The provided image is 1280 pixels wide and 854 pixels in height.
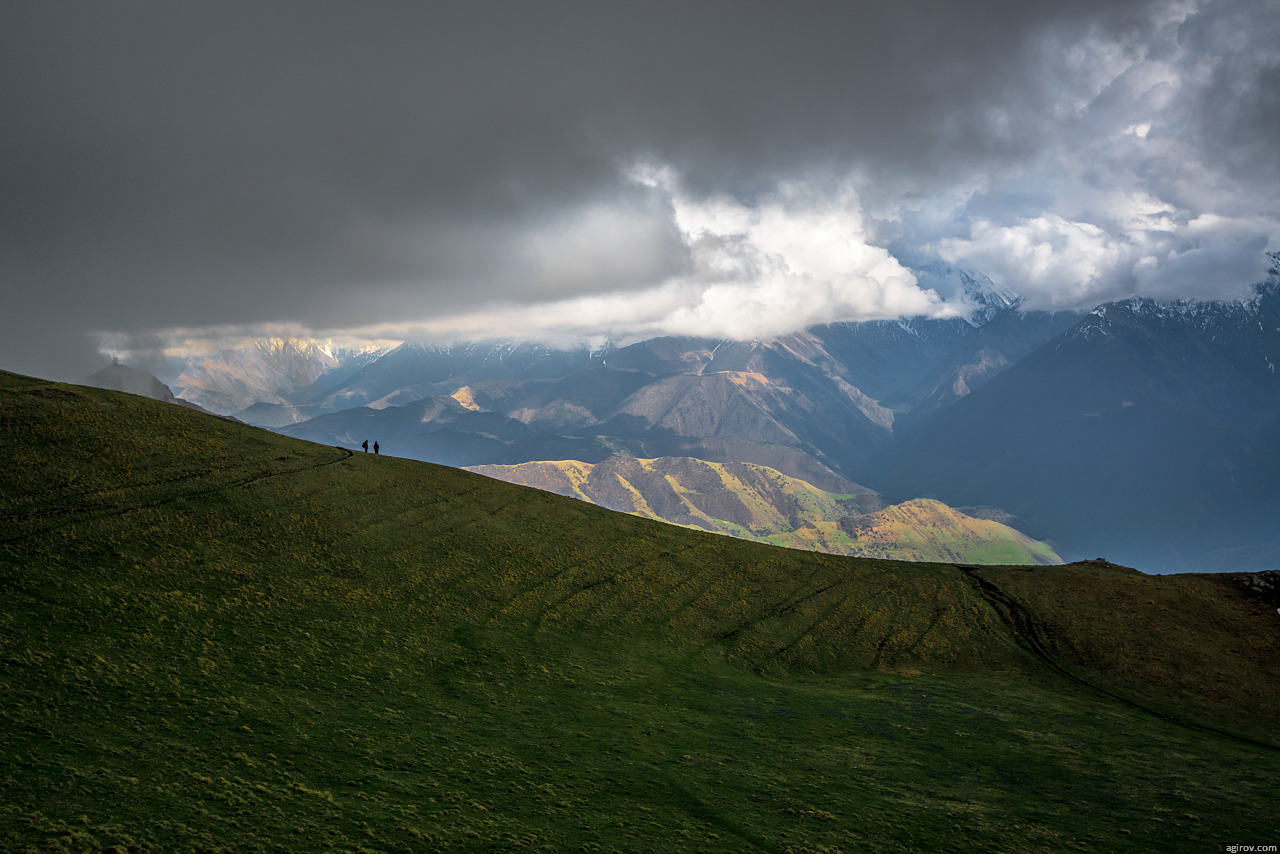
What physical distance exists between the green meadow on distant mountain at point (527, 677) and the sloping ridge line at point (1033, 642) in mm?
392

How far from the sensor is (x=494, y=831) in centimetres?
2959

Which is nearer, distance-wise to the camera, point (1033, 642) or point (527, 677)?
point (527, 677)

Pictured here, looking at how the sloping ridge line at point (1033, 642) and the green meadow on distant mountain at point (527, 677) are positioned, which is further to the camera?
the sloping ridge line at point (1033, 642)

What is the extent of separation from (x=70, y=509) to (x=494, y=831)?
167 feet

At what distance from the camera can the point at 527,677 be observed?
5241 cm

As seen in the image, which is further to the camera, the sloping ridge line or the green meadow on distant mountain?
the sloping ridge line

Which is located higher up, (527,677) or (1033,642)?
(1033,642)

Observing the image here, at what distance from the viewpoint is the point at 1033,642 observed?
77.9m

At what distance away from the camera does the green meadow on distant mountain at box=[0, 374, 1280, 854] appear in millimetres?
30922

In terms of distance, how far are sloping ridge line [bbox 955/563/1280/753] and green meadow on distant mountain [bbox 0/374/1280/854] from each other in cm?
39

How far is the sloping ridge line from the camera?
57.8m

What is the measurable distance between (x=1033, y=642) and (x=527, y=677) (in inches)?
2358

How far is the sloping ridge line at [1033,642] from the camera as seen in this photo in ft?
190

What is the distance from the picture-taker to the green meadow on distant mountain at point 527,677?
30922mm
